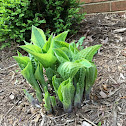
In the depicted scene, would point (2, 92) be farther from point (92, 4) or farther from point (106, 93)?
point (92, 4)

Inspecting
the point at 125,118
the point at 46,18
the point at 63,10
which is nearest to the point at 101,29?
the point at 63,10

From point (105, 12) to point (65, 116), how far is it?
8.86 feet

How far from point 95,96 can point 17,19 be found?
1.58 m

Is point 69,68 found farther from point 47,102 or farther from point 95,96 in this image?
point 95,96

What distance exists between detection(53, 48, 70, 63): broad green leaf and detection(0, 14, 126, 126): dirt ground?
1.65 feet

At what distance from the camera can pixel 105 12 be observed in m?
3.35

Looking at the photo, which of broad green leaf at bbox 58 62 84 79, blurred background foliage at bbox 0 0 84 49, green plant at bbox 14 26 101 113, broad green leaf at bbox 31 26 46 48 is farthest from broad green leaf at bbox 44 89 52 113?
blurred background foliage at bbox 0 0 84 49

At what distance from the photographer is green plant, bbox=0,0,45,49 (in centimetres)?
220

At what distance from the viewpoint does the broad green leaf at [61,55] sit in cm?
103

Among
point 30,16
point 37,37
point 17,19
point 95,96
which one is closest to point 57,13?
point 30,16

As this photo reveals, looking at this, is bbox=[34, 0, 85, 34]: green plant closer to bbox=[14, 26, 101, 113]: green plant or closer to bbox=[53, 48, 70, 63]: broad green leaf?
bbox=[14, 26, 101, 113]: green plant

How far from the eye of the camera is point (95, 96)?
1453 mm

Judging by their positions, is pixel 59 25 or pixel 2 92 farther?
pixel 59 25

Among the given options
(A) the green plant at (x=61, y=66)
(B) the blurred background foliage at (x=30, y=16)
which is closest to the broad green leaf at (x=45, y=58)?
(A) the green plant at (x=61, y=66)
